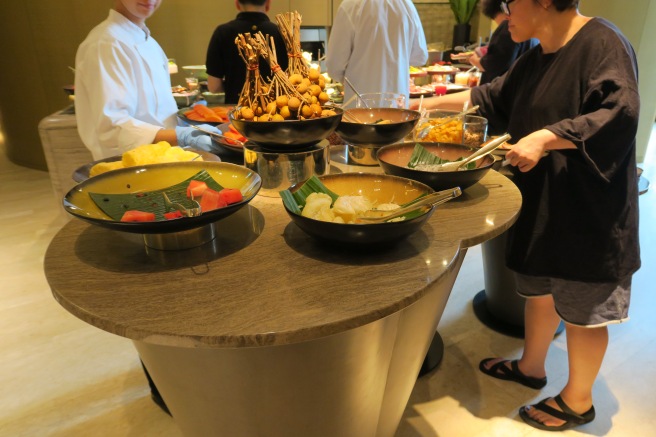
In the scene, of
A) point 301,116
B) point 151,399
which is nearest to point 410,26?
point 301,116

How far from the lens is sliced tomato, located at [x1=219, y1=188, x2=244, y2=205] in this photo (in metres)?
1.02

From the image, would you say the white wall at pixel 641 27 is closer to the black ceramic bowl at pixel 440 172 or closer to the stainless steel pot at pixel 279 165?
the black ceramic bowl at pixel 440 172

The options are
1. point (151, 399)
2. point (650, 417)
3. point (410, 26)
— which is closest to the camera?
point (650, 417)

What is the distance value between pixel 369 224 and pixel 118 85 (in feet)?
5.18

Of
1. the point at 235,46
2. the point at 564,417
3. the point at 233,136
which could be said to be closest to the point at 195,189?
the point at 233,136

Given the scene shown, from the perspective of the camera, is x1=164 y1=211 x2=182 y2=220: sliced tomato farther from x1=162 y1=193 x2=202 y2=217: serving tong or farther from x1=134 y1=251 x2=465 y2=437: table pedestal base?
x1=134 y1=251 x2=465 y2=437: table pedestal base

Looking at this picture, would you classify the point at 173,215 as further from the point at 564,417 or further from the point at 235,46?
the point at 235,46

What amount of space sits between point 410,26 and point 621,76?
2215 millimetres

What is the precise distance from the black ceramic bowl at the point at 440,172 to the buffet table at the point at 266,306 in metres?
0.07

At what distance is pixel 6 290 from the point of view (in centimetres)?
274

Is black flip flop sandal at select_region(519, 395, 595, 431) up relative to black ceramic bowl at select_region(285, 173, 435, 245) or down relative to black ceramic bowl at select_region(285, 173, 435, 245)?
down

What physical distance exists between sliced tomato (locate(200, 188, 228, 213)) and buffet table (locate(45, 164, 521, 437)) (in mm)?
83

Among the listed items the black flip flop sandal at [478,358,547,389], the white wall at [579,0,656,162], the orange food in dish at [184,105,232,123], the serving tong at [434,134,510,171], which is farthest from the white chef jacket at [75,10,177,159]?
the white wall at [579,0,656,162]

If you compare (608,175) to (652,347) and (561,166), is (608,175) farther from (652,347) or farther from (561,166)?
(652,347)
